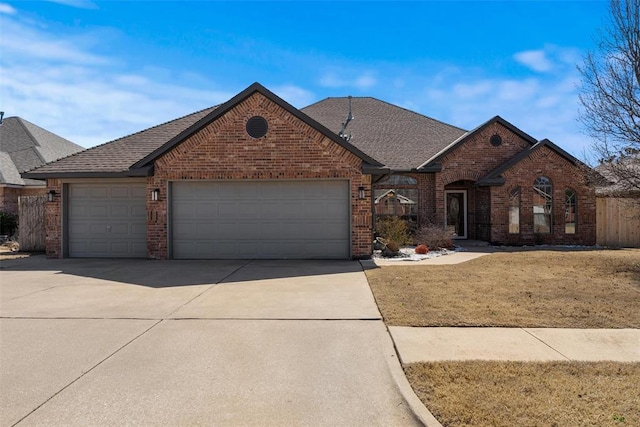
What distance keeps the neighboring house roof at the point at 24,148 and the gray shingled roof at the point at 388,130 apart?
628 inches

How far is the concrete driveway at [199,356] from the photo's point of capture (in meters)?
3.56

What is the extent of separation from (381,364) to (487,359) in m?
1.15

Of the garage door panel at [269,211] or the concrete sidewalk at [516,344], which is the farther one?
the garage door panel at [269,211]

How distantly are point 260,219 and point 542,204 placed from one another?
11840 mm

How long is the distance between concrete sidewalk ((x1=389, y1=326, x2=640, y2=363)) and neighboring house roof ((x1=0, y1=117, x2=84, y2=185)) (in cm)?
2333

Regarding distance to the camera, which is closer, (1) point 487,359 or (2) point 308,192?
(1) point 487,359

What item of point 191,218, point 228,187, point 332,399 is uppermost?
point 228,187

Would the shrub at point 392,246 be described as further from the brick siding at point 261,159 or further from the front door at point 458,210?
the front door at point 458,210

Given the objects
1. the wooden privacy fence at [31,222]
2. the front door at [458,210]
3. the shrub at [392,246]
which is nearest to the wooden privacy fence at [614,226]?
the front door at [458,210]

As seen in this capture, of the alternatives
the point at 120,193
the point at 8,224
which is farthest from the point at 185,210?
the point at 8,224

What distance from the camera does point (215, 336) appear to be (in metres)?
5.45

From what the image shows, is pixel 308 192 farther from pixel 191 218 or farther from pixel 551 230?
pixel 551 230

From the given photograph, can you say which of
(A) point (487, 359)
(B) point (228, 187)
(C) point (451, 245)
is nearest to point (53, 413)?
(A) point (487, 359)

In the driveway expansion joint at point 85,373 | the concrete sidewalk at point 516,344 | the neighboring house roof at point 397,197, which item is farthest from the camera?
the neighboring house roof at point 397,197
